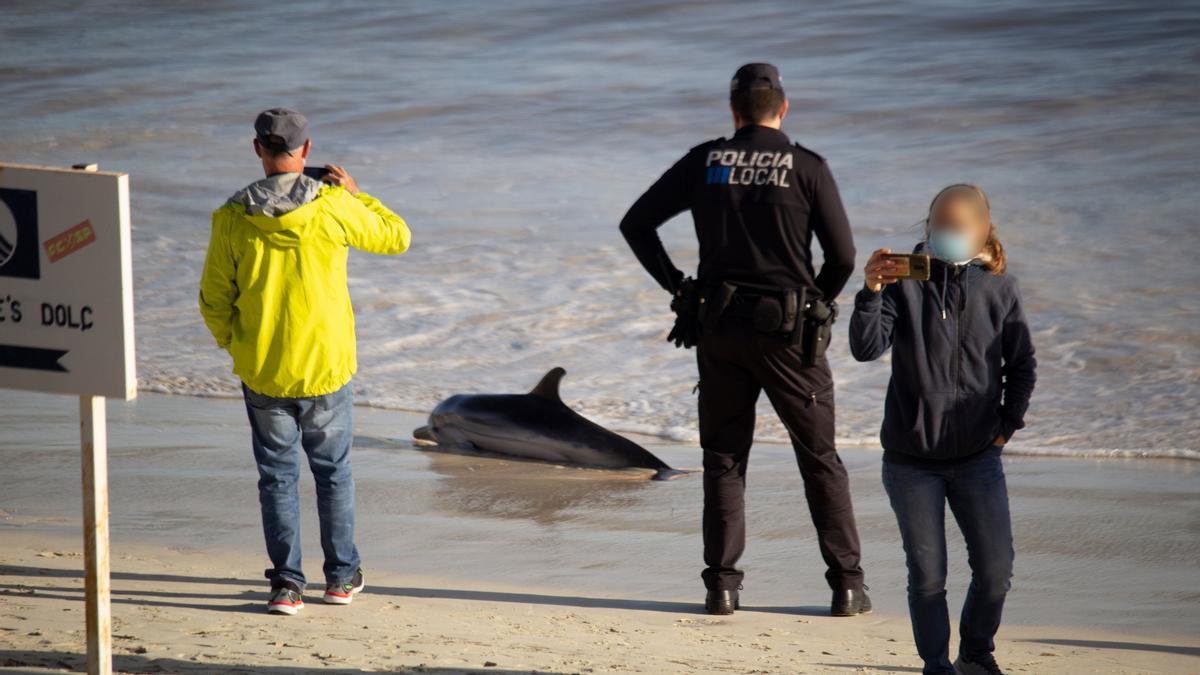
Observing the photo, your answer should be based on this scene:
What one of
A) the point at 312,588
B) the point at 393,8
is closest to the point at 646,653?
the point at 312,588

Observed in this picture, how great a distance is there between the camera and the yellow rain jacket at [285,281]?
182 inches

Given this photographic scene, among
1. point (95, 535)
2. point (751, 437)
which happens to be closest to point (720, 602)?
point (751, 437)

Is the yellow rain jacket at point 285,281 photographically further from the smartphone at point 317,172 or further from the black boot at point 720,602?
the black boot at point 720,602

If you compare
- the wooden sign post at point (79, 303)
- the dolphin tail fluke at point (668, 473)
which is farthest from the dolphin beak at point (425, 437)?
the wooden sign post at point (79, 303)

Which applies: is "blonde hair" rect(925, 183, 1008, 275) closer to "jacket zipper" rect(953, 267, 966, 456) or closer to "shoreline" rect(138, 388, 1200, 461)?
"jacket zipper" rect(953, 267, 966, 456)

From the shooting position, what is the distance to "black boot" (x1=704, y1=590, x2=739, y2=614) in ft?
15.7

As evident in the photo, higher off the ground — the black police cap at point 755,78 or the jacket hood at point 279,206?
the black police cap at point 755,78

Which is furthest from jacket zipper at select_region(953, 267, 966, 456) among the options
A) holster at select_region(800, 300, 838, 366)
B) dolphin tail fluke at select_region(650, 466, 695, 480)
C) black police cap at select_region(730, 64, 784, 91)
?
dolphin tail fluke at select_region(650, 466, 695, 480)

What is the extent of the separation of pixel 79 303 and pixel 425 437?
429cm

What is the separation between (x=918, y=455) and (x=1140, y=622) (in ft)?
4.75

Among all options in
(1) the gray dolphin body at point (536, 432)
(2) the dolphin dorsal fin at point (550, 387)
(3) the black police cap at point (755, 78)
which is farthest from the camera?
(2) the dolphin dorsal fin at point (550, 387)

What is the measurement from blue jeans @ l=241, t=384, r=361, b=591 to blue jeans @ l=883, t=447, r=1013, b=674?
1976 millimetres

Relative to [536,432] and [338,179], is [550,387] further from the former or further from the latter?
[338,179]

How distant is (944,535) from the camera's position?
380cm
